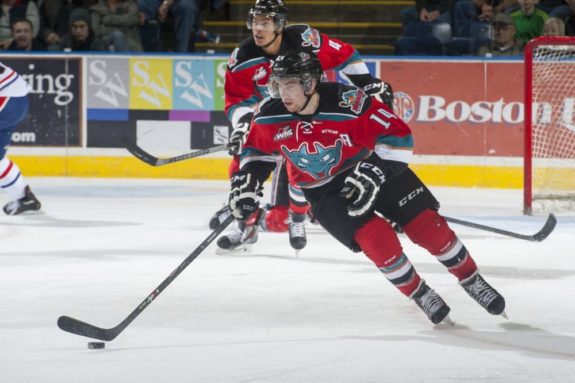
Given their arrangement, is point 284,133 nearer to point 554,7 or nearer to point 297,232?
point 297,232

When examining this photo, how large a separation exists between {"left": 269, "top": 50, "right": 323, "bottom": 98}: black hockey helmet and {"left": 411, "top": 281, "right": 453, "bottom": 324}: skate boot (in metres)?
0.71

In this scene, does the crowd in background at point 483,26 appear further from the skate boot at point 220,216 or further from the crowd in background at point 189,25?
the skate boot at point 220,216

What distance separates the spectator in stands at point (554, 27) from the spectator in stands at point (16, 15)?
374 centimetres

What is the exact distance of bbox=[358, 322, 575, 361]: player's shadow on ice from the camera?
11.7 ft

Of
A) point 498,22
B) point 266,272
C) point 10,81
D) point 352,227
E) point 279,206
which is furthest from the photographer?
point 498,22

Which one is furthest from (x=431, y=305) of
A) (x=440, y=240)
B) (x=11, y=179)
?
(x=11, y=179)

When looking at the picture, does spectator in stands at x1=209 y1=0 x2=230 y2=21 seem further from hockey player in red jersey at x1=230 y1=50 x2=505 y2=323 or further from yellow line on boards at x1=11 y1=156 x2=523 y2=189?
hockey player in red jersey at x1=230 y1=50 x2=505 y2=323

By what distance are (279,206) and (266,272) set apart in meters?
1.04

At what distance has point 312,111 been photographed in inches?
156

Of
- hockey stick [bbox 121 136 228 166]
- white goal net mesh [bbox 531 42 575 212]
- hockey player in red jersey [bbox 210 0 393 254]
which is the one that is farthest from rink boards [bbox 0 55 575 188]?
hockey player in red jersey [bbox 210 0 393 254]

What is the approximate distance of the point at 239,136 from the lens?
217 inches

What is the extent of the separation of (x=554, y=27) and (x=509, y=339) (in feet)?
16.0

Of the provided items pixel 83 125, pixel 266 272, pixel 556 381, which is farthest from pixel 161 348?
pixel 83 125

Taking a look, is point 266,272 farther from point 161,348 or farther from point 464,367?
point 464,367
